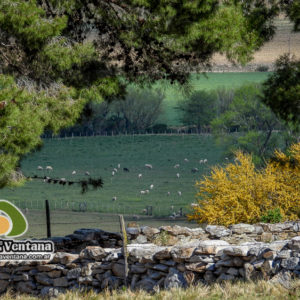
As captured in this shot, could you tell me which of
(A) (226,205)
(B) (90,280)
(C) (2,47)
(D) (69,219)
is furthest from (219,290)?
(D) (69,219)

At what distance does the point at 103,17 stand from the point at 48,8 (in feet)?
3.39

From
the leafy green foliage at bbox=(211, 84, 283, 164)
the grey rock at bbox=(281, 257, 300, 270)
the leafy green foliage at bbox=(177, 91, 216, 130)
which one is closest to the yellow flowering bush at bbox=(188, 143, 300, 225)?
the grey rock at bbox=(281, 257, 300, 270)

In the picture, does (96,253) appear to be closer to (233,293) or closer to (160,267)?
(160,267)

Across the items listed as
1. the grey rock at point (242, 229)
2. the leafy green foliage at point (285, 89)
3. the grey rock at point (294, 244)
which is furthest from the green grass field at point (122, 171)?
the grey rock at point (294, 244)

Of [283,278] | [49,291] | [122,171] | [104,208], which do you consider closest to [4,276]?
[49,291]

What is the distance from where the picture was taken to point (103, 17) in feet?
39.7

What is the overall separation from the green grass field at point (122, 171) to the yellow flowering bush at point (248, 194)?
83.7 feet

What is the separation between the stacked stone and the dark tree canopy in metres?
1.76

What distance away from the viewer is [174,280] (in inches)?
366

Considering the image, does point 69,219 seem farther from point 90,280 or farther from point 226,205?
point 90,280

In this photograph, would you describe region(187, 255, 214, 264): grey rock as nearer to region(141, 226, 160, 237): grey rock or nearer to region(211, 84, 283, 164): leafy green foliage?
region(141, 226, 160, 237): grey rock

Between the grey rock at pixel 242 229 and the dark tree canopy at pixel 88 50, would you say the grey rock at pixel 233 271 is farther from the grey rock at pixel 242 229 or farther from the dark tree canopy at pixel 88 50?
the dark tree canopy at pixel 88 50

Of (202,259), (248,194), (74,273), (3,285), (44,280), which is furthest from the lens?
(248,194)

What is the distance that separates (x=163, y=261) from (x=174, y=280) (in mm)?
460
